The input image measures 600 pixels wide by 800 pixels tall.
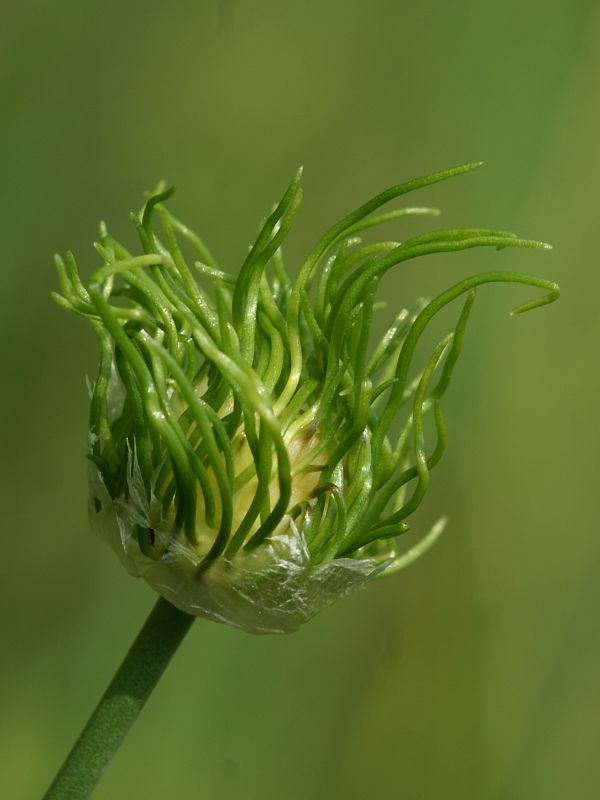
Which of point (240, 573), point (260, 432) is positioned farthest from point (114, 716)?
point (260, 432)

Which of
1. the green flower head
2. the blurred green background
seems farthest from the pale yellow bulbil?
the blurred green background

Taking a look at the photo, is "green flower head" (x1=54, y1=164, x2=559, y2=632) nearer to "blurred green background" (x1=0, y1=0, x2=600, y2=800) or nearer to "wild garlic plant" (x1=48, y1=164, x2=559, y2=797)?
"wild garlic plant" (x1=48, y1=164, x2=559, y2=797)

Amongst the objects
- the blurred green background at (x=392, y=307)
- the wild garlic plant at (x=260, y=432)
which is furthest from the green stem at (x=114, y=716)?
the blurred green background at (x=392, y=307)

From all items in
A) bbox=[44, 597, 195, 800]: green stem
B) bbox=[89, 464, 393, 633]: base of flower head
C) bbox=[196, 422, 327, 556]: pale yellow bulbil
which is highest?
bbox=[196, 422, 327, 556]: pale yellow bulbil

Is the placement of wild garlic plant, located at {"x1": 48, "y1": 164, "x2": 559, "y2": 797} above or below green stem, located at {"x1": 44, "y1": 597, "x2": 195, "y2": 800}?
above

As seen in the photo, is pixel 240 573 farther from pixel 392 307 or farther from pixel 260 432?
pixel 392 307

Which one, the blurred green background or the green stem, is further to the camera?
the blurred green background

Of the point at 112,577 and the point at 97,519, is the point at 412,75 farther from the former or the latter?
the point at 97,519
